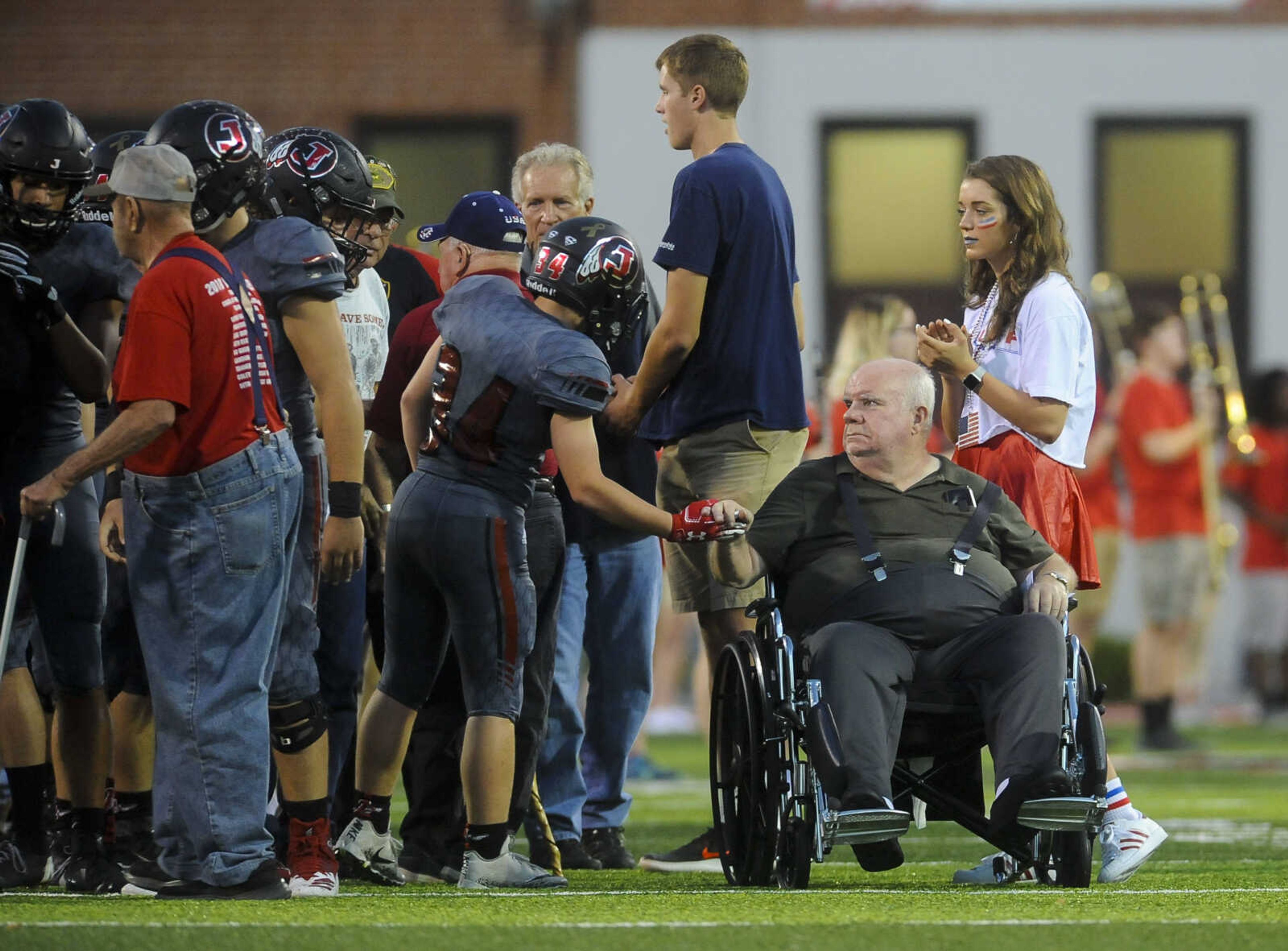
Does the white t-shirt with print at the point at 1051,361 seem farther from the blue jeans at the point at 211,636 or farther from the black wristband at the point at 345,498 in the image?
the blue jeans at the point at 211,636

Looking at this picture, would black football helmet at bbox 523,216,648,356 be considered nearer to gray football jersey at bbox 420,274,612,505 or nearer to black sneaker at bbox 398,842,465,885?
gray football jersey at bbox 420,274,612,505

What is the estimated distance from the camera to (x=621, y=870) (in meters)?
7.26

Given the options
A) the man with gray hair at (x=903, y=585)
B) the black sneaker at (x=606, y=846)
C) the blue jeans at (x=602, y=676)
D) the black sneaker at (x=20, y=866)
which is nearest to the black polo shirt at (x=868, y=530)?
the man with gray hair at (x=903, y=585)

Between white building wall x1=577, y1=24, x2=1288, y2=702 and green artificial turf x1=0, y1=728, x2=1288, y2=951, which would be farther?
white building wall x1=577, y1=24, x2=1288, y2=702

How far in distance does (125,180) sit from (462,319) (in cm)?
98

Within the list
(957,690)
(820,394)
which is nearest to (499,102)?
(820,394)

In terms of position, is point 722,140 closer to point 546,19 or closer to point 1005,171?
point 1005,171

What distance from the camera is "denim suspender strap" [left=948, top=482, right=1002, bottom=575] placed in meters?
6.49

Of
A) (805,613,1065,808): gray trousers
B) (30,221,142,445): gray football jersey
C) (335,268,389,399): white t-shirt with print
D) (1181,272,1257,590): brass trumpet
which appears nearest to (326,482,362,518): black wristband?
(30,221,142,445): gray football jersey

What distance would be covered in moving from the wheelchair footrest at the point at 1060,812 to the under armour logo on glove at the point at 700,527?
1.02 m

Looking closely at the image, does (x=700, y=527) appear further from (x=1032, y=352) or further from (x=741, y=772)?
(x=1032, y=352)

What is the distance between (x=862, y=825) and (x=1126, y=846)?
1060mm

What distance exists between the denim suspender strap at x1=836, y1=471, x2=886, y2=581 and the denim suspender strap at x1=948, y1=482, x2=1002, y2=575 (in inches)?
8.0

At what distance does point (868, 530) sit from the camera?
21.4 feet
